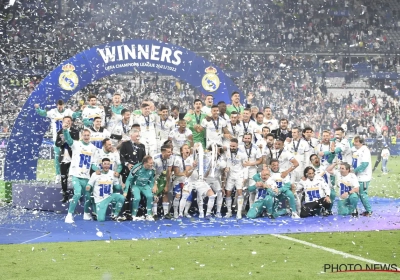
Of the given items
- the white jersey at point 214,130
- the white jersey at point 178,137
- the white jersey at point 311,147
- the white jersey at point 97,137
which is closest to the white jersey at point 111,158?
the white jersey at point 97,137

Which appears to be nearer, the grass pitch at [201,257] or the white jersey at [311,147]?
the grass pitch at [201,257]

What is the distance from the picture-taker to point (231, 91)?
16.2m

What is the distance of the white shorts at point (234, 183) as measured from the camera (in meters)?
13.9

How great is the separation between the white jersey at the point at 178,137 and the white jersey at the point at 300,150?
80.8 inches

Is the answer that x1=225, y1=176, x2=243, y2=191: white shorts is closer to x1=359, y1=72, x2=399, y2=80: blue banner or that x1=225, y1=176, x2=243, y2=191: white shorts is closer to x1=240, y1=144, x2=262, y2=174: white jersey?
x1=240, y1=144, x2=262, y2=174: white jersey

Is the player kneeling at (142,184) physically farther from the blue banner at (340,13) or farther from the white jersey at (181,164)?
the blue banner at (340,13)

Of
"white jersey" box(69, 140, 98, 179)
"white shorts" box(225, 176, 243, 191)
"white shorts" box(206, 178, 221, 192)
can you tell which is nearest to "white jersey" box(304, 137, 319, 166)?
"white shorts" box(225, 176, 243, 191)

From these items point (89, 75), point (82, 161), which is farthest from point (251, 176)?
point (89, 75)

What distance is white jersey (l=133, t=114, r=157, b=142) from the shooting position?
14344 mm

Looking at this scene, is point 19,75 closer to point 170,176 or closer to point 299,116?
point 299,116

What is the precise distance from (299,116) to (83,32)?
1109 centimetres

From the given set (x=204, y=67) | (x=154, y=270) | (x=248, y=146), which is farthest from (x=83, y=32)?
(x=154, y=270)

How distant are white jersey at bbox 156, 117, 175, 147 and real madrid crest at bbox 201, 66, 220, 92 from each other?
156 cm

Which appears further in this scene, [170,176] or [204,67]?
[204,67]
